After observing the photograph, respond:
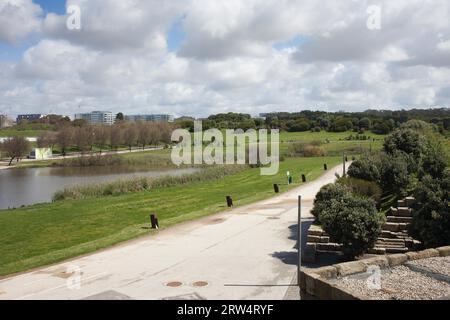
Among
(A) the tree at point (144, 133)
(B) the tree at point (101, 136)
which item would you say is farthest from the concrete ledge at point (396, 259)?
(A) the tree at point (144, 133)

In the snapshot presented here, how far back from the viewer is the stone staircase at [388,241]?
48.5 ft

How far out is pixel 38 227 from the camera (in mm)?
21828

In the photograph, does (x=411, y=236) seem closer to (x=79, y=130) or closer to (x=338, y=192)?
(x=338, y=192)

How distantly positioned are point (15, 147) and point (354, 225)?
79664 mm

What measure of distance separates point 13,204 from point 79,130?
70525 mm

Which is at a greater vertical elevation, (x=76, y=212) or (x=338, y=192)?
(x=338, y=192)

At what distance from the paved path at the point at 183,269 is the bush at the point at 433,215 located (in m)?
3.89

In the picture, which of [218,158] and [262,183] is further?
[218,158]

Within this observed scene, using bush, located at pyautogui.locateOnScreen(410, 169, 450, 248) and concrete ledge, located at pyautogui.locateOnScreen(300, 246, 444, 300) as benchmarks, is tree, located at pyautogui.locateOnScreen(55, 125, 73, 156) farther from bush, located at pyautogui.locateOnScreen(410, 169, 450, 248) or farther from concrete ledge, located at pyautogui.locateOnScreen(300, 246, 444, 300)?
concrete ledge, located at pyautogui.locateOnScreen(300, 246, 444, 300)

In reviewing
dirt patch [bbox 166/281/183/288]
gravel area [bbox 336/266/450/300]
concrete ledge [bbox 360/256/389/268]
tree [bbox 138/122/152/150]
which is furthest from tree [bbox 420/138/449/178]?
tree [bbox 138/122/152/150]

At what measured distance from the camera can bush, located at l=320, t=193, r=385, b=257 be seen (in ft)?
45.0

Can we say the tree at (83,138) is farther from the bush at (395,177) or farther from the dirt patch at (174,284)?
the dirt patch at (174,284)

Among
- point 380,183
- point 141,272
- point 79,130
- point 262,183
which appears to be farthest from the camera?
point 79,130
